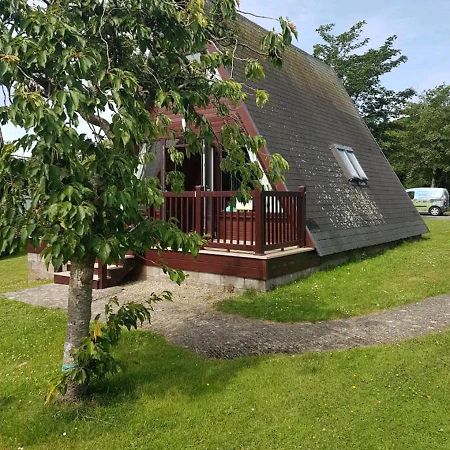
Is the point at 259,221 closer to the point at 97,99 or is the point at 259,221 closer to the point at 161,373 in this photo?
the point at 161,373

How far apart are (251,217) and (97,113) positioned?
18.3 ft

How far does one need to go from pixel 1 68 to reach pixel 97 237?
4.21ft

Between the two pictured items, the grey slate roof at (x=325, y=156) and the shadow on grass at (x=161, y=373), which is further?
the grey slate roof at (x=325, y=156)

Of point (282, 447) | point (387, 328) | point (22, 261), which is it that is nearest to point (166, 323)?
point (387, 328)

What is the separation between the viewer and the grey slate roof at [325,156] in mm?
10438

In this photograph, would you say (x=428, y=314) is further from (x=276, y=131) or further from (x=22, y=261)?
(x=22, y=261)

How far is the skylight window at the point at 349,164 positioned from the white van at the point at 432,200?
22411 millimetres

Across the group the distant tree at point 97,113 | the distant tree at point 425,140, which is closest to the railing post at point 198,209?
the distant tree at point 97,113

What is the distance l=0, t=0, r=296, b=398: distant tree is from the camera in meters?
2.98

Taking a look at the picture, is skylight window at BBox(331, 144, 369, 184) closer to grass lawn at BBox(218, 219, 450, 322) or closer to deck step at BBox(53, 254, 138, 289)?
grass lawn at BBox(218, 219, 450, 322)

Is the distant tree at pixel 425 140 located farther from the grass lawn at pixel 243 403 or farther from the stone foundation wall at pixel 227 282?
the grass lawn at pixel 243 403

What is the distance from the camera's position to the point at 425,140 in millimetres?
42500

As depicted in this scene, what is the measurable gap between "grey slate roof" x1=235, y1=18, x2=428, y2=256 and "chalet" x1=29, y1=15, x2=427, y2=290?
0.04m

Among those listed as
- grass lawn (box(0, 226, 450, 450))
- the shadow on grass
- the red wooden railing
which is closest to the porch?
the red wooden railing
